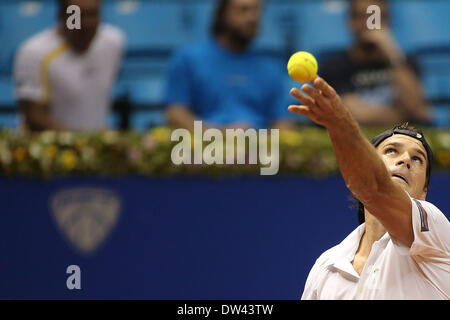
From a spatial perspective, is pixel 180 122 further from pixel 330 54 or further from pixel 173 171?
pixel 330 54

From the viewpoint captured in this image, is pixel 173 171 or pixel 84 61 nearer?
pixel 173 171

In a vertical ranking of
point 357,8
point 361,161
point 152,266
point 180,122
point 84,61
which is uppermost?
point 357,8

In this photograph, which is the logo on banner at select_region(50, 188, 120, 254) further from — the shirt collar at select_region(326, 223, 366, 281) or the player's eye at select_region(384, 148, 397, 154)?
the player's eye at select_region(384, 148, 397, 154)

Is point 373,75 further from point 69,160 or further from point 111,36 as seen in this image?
point 69,160

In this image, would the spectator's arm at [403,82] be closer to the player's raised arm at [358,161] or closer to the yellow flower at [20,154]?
the yellow flower at [20,154]

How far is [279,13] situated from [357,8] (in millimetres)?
914

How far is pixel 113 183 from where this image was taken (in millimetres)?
4703

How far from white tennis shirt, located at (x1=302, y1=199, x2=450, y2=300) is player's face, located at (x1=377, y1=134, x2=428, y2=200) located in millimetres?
187

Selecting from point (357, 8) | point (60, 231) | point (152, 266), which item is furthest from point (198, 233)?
point (357, 8)

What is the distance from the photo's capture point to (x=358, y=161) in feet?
7.24

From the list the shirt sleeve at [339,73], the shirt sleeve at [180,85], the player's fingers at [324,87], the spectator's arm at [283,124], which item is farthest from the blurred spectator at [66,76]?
the player's fingers at [324,87]

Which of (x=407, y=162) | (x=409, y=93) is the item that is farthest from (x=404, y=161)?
(x=409, y=93)

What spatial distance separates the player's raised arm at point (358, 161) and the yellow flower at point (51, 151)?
2.79 metres

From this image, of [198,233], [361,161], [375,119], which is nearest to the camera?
[361,161]
